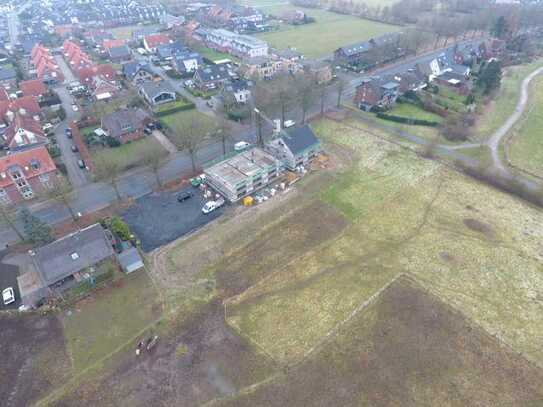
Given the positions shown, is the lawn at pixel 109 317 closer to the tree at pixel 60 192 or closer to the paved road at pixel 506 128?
the tree at pixel 60 192

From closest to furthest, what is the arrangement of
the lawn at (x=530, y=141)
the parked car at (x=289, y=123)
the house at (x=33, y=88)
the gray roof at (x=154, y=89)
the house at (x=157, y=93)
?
1. the lawn at (x=530, y=141)
2. the parked car at (x=289, y=123)
3. the house at (x=157, y=93)
4. the gray roof at (x=154, y=89)
5. the house at (x=33, y=88)

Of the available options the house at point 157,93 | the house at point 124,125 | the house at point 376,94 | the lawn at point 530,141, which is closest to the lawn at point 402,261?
the lawn at point 530,141

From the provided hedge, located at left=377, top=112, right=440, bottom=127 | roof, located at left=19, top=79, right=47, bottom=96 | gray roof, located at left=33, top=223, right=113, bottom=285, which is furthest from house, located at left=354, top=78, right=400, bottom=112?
roof, located at left=19, top=79, right=47, bottom=96

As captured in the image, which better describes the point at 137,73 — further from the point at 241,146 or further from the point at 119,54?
the point at 241,146

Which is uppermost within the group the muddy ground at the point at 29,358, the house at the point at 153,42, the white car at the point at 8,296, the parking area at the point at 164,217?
the house at the point at 153,42

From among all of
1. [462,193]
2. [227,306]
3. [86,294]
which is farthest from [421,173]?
[86,294]

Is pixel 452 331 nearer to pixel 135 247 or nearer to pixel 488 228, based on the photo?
pixel 488 228

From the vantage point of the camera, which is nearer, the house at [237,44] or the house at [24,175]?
the house at [24,175]
